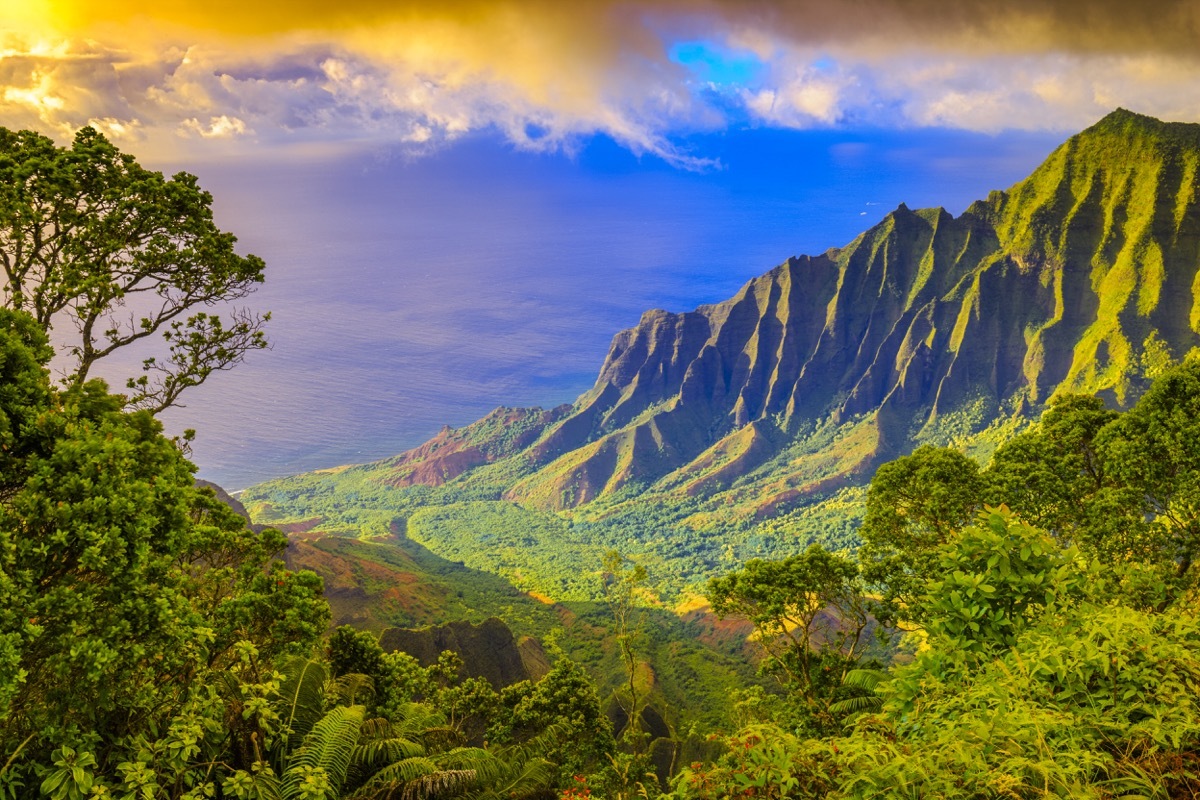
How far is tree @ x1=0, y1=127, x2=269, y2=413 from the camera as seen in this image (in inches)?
494

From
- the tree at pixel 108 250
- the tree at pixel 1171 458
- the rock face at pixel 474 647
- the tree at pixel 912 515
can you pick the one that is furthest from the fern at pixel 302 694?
the rock face at pixel 474 647

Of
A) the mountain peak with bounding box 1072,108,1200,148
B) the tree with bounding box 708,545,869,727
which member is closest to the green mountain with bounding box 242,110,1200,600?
the mountain peak with bounding box 1072,108,1200,148

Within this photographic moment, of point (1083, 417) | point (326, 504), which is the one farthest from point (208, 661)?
point (326, 504)

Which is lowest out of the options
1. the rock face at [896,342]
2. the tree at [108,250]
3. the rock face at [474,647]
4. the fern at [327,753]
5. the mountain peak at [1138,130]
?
the rock face at [474,647]

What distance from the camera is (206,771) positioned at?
9711 mm

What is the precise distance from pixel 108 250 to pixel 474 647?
35182 millimetres

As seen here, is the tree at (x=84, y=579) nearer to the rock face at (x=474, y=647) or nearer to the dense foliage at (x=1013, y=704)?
the dense foliage at (x=1013, y=704)

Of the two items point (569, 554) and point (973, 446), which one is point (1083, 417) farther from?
point (973, 446)

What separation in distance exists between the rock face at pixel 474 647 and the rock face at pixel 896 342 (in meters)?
79.1

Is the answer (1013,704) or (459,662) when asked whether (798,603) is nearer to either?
(459,662)

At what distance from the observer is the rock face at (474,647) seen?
40812 mm

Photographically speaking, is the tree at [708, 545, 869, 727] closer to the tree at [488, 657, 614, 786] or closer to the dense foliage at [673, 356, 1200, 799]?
the tree at [488, 657, 614, 786]

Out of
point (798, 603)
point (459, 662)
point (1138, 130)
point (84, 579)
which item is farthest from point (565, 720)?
point (1138, 130)

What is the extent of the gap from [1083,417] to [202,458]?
213 meters
